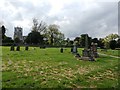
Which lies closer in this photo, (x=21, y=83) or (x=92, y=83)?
(x=21, y=83)

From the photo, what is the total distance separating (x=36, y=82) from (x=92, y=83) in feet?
8.56

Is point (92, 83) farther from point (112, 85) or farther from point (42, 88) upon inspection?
point (42, 88)

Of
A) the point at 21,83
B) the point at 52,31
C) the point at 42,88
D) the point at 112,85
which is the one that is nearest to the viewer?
the point at 42,88

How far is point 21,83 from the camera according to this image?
9.88 metres

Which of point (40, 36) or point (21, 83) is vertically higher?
point (40, 36)

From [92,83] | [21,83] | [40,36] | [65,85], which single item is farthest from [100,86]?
[40,36]

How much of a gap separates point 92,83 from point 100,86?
0.63 m

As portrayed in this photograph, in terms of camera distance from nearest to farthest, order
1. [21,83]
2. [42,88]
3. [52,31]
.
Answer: [42,88]
[21,83]
[52,31]

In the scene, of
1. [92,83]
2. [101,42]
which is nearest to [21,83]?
[92,83]

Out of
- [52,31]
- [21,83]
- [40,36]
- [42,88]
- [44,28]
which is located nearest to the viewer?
[42,88]

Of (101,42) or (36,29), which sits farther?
(101,42)

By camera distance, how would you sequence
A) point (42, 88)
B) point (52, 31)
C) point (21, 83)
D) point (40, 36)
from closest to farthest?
point (42, 88) < point (21, 83) < point (40, 36) < point (52, 31)

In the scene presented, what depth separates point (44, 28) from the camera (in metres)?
104

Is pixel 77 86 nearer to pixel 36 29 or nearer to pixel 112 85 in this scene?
pixel 112 85
